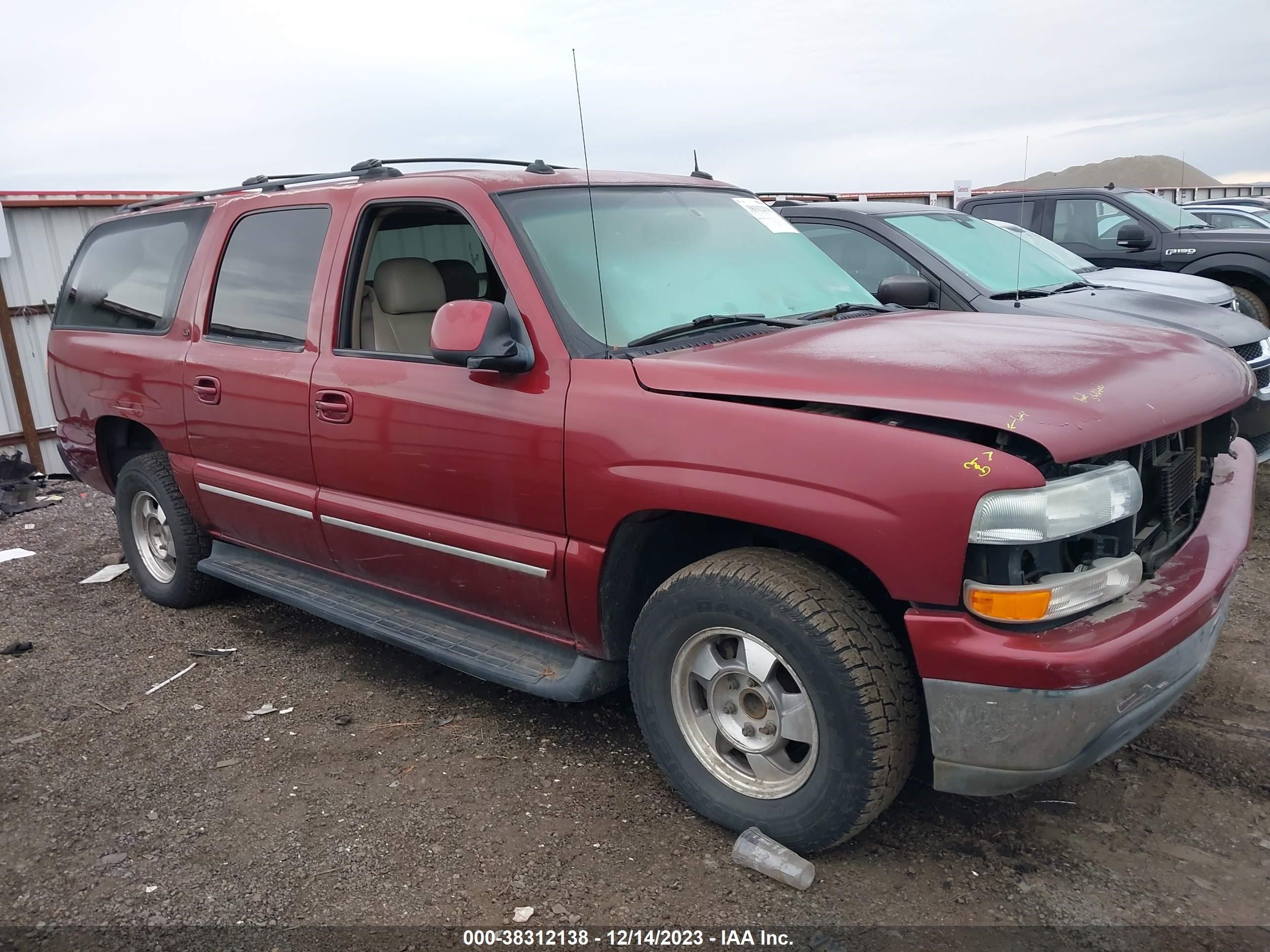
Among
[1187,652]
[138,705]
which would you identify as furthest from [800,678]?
[138,705]

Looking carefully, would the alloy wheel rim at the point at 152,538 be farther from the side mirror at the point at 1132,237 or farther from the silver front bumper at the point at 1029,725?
the side mirror at the point at 1132,237

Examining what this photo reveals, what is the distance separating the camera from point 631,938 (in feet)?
8.21

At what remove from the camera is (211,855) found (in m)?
2.95

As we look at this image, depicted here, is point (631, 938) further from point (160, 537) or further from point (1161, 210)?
point (1161, 210)

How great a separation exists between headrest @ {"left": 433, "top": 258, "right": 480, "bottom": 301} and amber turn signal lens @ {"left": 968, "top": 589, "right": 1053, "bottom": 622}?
2462 mm

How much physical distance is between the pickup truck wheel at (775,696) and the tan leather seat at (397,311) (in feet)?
5.10

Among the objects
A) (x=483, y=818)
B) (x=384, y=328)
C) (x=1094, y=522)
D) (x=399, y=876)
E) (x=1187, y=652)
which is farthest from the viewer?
(x=384, y=328)

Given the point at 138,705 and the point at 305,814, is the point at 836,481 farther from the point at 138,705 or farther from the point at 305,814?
the point at 138,705

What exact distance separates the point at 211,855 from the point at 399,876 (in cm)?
61

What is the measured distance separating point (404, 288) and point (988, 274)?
380 centimetres

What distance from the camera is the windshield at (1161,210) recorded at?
31.0ft

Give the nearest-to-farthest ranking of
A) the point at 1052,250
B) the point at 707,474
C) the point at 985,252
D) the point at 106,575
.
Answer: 1. the point at 707,474
2. the point at 106,575
3. the point at 985,252
4. the point at 1052,250

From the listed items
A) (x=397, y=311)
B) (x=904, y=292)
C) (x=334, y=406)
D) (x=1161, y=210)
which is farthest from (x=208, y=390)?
(x=1161, y=210)

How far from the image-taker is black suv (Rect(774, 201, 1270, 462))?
564 centimetres
